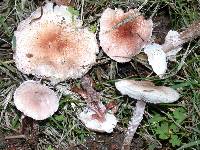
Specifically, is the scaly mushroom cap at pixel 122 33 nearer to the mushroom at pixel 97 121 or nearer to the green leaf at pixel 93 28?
the green leaf at pixel 93 28

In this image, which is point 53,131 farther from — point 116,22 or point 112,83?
point 116,22

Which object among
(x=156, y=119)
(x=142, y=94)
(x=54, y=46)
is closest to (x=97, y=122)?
(x=156, y=119)

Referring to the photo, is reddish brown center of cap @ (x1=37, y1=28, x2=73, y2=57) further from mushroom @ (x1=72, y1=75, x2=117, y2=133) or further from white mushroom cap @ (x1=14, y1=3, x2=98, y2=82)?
mushroom @ (x1=72, y1=75, x2=117, y2=133)

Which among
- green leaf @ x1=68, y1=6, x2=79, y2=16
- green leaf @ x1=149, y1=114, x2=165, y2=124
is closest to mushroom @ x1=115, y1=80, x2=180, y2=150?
green leaf @ x1=149, y1=114, x2=165, y2=124

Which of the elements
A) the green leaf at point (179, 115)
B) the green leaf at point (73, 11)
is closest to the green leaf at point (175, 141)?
the green leaf at point (179, 115)

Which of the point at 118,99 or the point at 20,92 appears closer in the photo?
the point at 20,92

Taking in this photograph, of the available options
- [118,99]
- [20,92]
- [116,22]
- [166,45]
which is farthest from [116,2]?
[20,92]

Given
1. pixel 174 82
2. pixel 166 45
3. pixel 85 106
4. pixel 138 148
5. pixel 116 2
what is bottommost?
pixel 138 148
